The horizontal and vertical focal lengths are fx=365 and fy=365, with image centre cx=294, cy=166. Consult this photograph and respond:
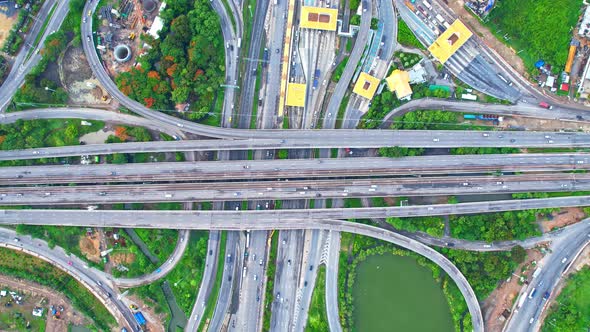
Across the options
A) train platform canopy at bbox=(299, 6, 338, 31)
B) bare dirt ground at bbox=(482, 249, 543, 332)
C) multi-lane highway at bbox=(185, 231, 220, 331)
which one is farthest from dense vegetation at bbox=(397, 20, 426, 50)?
multi-lane highway at bbox=(185, 231, 220, 331)

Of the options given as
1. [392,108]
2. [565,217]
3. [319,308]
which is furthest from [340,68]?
[565,217]

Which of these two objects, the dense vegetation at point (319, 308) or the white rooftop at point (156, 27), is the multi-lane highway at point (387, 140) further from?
the dense vegetation at point (319, 308)

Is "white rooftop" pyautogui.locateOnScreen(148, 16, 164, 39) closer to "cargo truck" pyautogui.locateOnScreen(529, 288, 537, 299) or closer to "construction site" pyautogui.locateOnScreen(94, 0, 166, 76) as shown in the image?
"construction site" pyautogui.locateOnScreen(94, 0, 166, 76)

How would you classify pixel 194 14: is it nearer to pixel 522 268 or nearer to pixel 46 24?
pixel 46 24

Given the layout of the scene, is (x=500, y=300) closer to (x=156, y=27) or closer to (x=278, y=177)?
(x=278, y=177)

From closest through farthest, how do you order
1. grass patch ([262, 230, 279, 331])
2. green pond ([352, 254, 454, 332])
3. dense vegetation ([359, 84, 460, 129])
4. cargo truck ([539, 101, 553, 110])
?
dense vegetation ([359, 84, 460, 129]) → cargo truck ([539, 101, 553, 110]) → green pond ([352, 254, 454, 332]) → grass patch ([262, 230, 279, 331])

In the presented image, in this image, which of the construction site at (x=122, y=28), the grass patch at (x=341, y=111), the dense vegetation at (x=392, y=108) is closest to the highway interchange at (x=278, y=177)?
the grass patch at (x=341, y=111)
